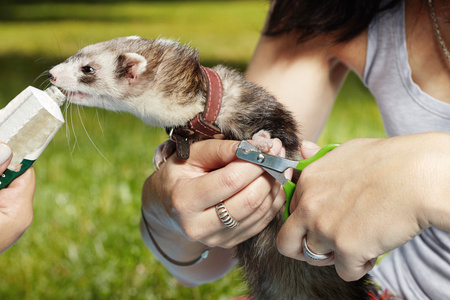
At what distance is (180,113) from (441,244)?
47cm

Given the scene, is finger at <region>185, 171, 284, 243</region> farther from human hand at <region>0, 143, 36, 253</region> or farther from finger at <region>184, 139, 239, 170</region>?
human hand at <region>0, 143, 36, 253</region>

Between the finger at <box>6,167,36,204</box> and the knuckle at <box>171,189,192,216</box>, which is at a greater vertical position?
the finger at <box>6,167,36,204</box>

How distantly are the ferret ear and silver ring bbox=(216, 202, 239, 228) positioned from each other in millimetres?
244

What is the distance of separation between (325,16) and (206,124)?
0.36m

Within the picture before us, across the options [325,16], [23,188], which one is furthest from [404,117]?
[23,188]

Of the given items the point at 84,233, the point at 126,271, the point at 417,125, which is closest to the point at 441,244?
the point at 417,125

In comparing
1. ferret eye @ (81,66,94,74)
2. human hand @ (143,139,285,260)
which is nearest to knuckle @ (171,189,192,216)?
human hand @ (143,139,285,260)

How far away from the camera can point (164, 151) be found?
94 cm

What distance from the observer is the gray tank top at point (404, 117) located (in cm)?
89

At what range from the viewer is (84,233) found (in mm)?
1730

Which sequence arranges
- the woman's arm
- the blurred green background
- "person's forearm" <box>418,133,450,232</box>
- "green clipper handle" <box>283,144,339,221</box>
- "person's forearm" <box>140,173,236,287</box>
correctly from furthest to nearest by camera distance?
the blurred green background
the woman's arm
"person's forearm" <box>140,173,236,287</box>
"green clipper handle" <box>283,144,339,221</box>
"person's forearm" <box>418,133,450,232</box>

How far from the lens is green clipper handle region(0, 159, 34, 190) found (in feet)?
2.34

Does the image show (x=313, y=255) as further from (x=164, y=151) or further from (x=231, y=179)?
(x=164, y=151)

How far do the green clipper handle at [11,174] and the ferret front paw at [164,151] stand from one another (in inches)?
10.2
